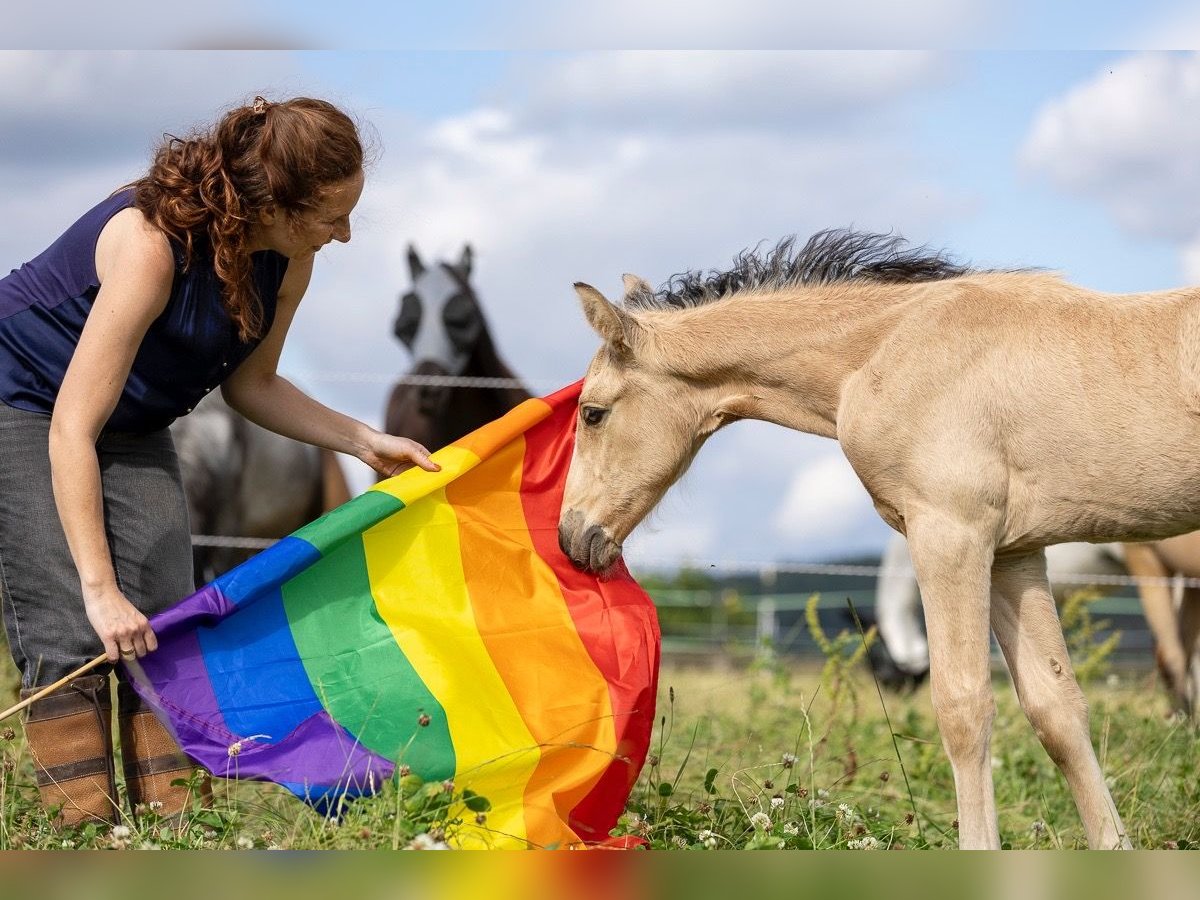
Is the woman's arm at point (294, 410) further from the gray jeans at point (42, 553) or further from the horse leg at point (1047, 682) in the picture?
the horse leg at point (1047, 682)

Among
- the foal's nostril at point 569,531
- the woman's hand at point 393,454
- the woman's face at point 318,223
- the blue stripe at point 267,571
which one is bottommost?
the blue stripe at point 267,571

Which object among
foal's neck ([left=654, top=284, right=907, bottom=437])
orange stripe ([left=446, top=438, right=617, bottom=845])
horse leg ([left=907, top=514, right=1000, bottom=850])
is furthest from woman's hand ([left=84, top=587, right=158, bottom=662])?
horse leg ([left=907, top=514, right=1000, bottom=850])

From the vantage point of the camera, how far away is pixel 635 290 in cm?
431

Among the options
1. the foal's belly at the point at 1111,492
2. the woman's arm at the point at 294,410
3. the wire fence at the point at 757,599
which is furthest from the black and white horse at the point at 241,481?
→ the foal's belly at the point at 1111,492

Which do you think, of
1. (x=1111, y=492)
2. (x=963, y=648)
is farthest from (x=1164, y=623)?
(x=963, y=648)

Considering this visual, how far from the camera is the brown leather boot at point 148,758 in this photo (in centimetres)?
344

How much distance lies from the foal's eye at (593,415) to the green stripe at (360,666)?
71 cm

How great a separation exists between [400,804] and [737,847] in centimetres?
99

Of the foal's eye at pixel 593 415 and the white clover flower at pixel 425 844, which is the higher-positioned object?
the foal's eye at pixel 593 415

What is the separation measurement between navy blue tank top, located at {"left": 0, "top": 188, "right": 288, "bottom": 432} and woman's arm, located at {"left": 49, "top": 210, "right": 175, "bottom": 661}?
146mm

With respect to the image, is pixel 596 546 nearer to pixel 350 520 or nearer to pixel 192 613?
pixel 350 520

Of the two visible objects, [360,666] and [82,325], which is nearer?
[82,325]

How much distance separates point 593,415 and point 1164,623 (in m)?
5.93

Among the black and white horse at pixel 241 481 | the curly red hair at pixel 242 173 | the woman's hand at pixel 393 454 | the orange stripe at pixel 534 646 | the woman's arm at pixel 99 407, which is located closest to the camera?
the woman's arm at pixel 99 407
